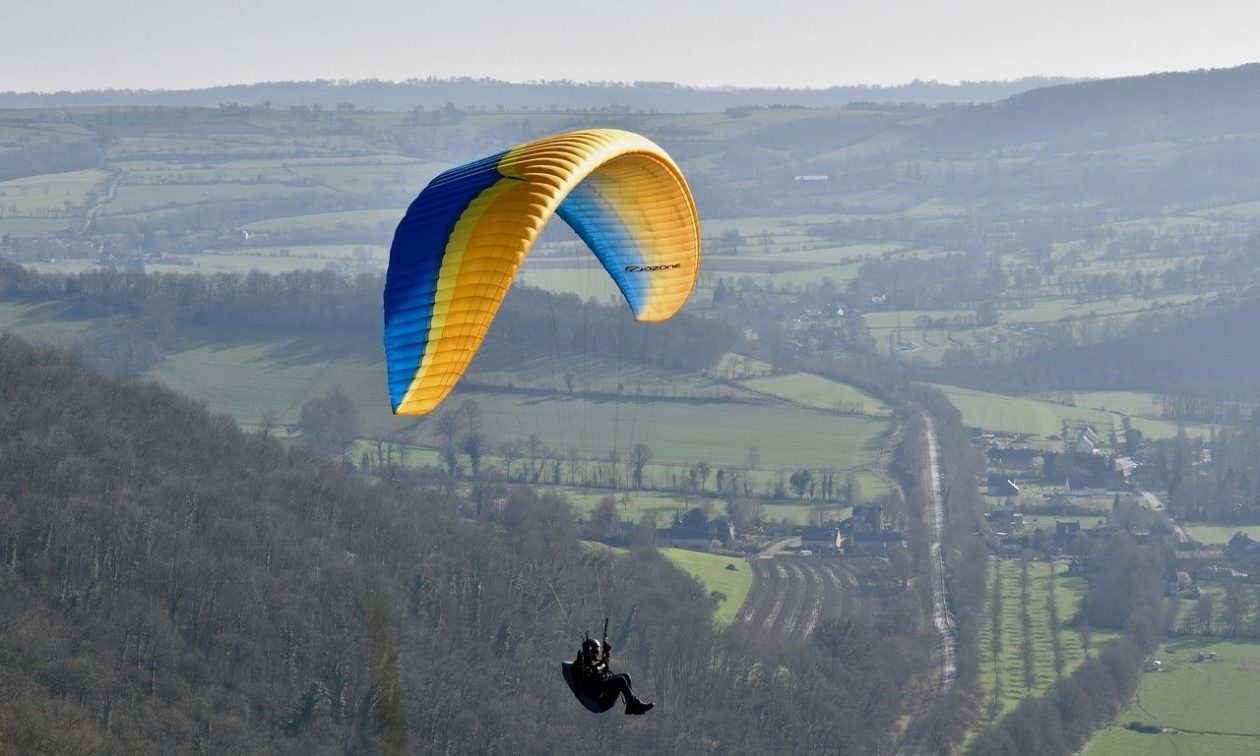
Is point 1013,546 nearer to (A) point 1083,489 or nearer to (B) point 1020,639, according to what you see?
(A) point 1083,489

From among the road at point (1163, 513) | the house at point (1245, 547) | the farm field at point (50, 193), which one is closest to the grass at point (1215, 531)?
the road at point (1163, 513)

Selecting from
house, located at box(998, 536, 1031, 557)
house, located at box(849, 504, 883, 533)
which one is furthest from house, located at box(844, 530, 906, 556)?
house, located at box(998, 536, 1031, 557)

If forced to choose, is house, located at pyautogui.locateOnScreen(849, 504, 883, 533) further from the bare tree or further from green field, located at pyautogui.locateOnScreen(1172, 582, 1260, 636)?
green field, located at pyautogui.locateOnScreen(1172, 582, 1260, 636)

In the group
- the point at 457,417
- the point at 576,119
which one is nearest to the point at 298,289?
the point at 457,417

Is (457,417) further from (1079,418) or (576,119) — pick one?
(576,119)

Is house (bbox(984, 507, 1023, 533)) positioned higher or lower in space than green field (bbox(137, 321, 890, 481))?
lower

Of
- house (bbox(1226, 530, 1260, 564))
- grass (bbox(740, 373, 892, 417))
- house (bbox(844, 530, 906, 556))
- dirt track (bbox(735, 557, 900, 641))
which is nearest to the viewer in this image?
dirt track (bbox(735, 557, 900, 641))
